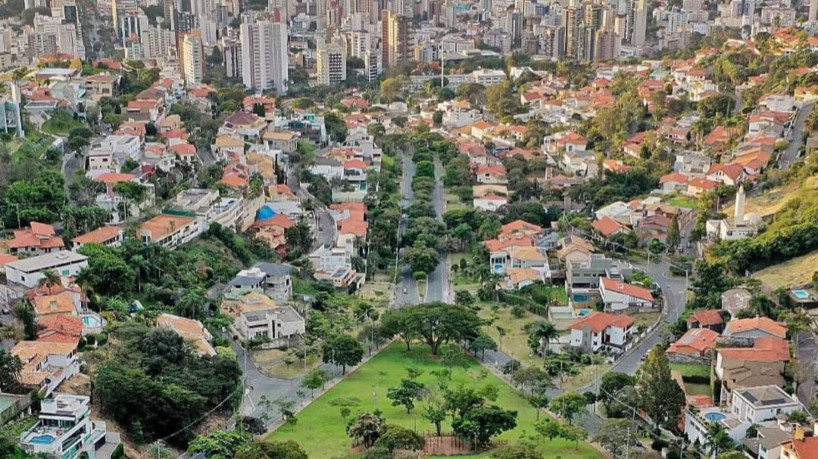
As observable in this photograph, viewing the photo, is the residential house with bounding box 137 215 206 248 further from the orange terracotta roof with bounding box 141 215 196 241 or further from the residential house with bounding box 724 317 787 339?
the residential house with bounding box 724 317 787 339

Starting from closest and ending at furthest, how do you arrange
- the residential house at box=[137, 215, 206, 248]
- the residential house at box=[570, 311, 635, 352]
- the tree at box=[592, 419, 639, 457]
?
the tree at box=[592, 419, 639, 457], the residential house at box=[570, 311, 635, 352], the residential house at box=[137, 215, 206, 248]

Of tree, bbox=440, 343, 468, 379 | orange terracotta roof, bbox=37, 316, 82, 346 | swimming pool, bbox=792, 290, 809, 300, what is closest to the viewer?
orange terracotta roof, bbox=37, 316, 82, 346

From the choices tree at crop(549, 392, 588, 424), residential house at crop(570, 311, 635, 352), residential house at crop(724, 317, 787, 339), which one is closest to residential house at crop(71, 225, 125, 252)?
residential house at crop(570, 311, 635, 352)

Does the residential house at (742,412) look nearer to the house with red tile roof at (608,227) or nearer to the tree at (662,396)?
the tree at (662,396)

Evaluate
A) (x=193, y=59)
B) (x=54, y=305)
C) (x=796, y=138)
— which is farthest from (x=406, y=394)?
A: (x=193, y=59)

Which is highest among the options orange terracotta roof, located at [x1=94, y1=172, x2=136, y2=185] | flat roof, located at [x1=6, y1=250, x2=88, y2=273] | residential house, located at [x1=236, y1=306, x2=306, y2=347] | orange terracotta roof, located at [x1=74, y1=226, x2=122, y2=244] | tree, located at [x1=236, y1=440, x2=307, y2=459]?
orange terracotta roof, located at [x1=94, y1=172, x2=136, y2=185]

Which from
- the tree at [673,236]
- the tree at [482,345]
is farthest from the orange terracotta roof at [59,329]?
the tree at [673,236]

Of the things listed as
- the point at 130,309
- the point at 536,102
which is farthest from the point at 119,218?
the point at 536,102

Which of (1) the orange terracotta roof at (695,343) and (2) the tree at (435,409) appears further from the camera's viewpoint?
(1) the orange terracotta roof at (695,343)
